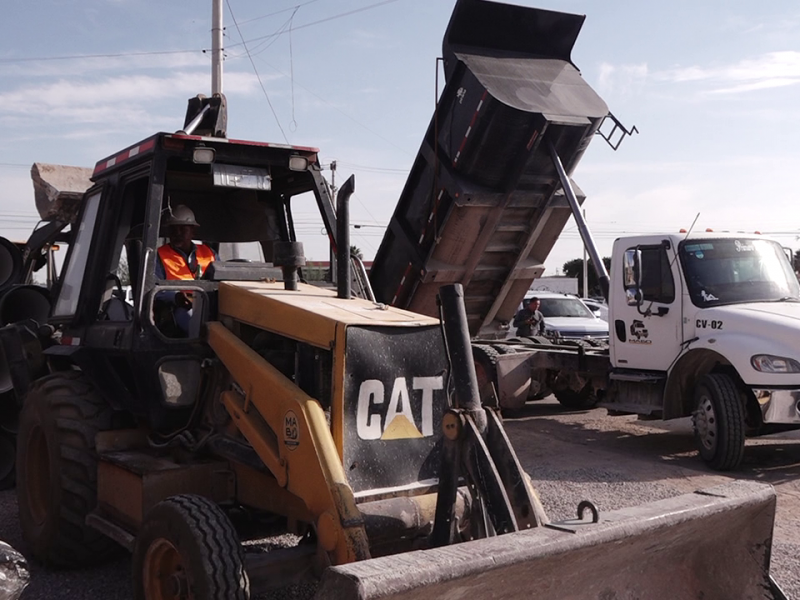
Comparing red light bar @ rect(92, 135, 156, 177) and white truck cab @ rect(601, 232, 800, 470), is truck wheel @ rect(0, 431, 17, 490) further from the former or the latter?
white truck cab @ rect(601, 232, 800, 470)

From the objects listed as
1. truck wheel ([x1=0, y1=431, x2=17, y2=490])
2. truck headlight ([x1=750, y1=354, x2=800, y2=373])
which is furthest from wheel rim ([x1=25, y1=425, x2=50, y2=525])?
truck headlight ([x1=750, y1=354, x2=800, y2=373])

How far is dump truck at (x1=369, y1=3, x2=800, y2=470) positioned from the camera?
8219mm

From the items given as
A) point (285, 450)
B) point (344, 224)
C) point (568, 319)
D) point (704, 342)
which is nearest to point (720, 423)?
point (704, 342)

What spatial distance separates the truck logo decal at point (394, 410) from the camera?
377cm

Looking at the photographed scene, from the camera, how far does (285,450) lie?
3.76 metres

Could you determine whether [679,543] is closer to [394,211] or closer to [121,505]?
[121,505]

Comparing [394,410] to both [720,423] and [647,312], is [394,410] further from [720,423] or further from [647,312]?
[647,312]

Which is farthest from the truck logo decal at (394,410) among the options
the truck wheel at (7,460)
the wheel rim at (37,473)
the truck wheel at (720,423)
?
the truck wheel at (720,423)

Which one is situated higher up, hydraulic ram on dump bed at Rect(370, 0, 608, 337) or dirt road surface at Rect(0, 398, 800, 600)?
hydraulic ram on dump bed at Rect(370, 0, 608, 337)

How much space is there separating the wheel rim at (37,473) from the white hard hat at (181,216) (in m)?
1.53

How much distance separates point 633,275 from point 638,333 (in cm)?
65

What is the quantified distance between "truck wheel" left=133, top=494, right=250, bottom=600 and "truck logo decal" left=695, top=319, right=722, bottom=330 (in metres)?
6.24

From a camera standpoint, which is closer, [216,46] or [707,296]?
[707,296]

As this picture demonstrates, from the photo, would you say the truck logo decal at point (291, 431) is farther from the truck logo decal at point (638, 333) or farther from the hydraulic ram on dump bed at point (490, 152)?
the truck logo decal at point (638, 333)
